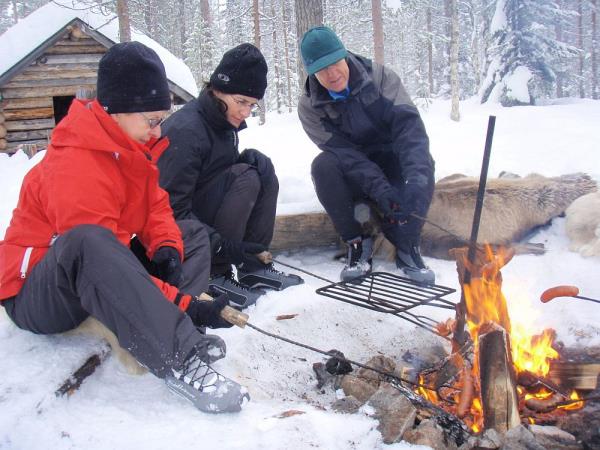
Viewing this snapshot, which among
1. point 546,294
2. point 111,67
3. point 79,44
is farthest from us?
point 79,44

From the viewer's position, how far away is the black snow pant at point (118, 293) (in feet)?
6.14

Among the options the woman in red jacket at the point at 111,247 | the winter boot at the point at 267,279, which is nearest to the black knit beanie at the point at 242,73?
the woman in red jacket at the point at 111,247

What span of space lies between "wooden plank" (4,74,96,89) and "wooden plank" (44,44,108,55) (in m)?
0.55

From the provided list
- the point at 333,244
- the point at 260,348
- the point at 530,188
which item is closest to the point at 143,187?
the point at 260,348

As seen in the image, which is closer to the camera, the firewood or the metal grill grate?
the firewood

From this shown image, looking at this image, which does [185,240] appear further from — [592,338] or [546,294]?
[592,338]

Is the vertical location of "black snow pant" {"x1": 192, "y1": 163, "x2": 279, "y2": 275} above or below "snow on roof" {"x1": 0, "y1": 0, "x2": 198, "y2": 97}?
below

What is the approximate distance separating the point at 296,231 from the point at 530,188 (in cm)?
201

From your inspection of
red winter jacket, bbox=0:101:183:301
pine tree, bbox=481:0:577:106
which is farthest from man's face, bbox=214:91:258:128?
pine tree, bbox=481:0:577:106

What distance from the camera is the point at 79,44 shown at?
11.4 m

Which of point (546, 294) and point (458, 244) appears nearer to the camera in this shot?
point (546, 294)

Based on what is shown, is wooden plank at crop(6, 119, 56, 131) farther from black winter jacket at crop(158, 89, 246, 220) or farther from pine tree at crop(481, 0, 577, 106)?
pine tree at crop(481, 0, 577, 106)

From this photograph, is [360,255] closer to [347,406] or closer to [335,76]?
[335,76]

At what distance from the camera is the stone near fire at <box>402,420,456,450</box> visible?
1811 millimetres
